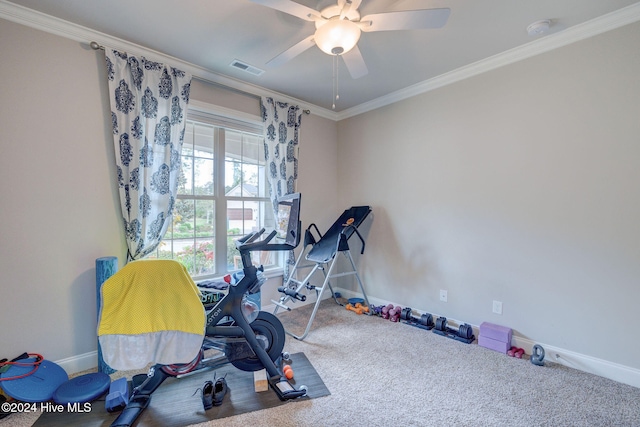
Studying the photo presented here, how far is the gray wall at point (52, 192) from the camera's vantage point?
2.01m

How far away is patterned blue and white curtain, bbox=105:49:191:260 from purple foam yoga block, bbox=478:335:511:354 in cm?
311

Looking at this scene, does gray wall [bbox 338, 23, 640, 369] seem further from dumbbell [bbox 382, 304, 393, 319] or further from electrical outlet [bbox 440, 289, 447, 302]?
dumbbell [bbox 382, 304, 393, 319]

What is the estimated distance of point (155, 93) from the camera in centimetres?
254

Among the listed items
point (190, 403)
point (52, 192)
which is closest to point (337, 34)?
point (52, 192)

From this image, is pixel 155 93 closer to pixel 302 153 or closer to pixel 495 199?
pixel 302 153

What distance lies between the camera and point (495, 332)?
8.45 feet

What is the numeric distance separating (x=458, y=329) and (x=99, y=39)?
414 centimetres

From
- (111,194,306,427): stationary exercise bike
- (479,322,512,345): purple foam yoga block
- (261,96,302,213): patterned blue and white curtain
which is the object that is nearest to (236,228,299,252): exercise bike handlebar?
(111,194,306,427): stationary exercise bike

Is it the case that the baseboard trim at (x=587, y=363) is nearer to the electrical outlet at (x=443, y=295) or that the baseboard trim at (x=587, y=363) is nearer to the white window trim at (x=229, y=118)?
the electrical outlet at (x=443, y=295)

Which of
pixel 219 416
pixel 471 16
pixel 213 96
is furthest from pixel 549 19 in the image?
pixel 219 416

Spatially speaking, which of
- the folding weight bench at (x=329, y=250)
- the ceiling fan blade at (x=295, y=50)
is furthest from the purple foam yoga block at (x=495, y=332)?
the ceiling fan blade at (x=295, y=50)

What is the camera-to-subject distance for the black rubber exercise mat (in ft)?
5.63

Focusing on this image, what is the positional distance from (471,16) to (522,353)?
2761 mm

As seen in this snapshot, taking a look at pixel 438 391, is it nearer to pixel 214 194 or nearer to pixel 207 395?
pixel 207 395
